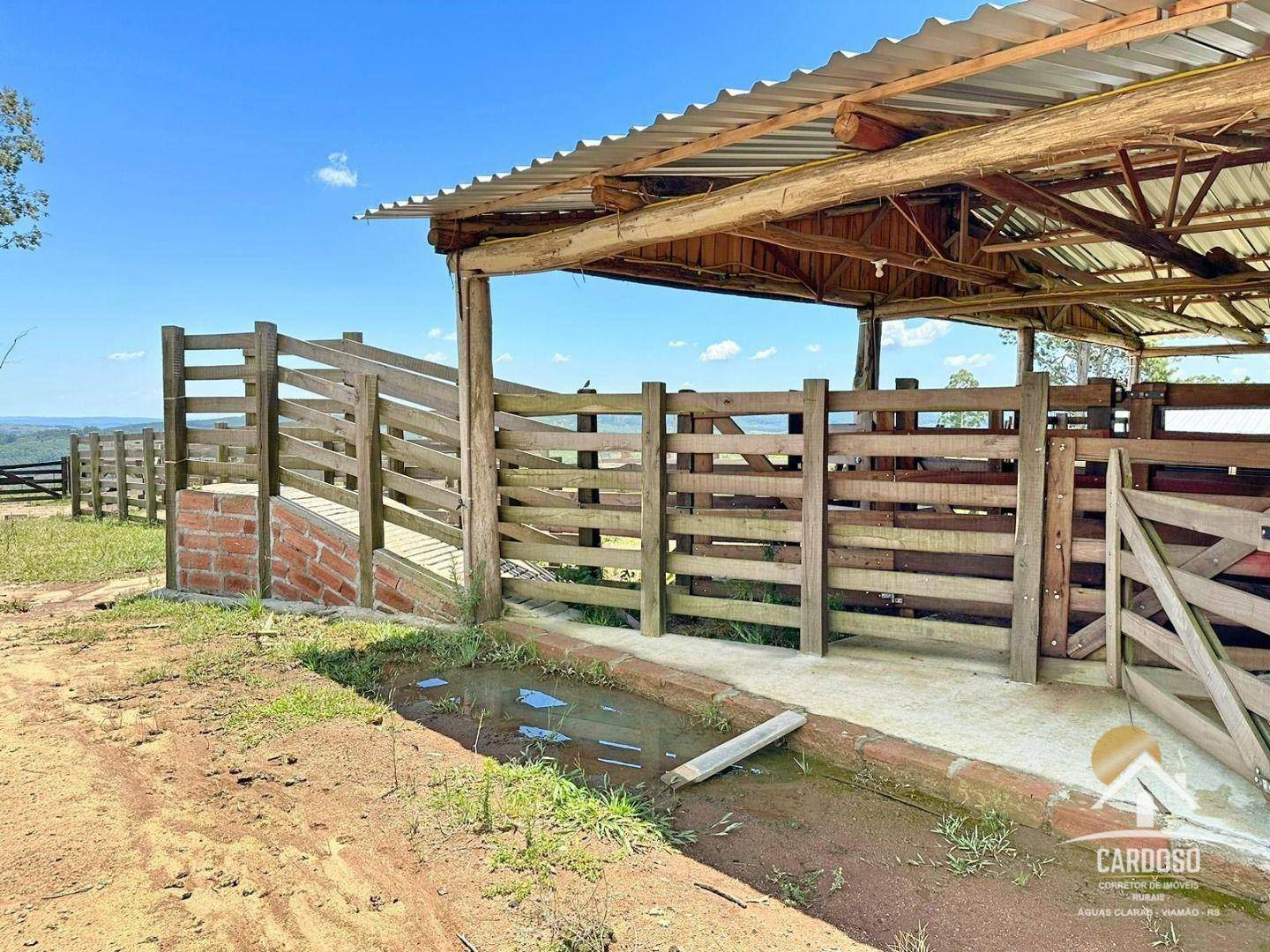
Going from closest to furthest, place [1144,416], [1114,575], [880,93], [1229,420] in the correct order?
[880,93], [1114,575], [1144,416], [1229,420]

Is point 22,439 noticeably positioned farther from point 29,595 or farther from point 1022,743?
point 1022,743

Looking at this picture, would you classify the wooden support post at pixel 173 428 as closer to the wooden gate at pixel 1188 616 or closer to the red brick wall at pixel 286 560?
the red brick wall at pixel 286 560

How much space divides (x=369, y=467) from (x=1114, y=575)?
4971mm

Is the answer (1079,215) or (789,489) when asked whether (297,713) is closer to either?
(789,489)

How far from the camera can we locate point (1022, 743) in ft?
10.2

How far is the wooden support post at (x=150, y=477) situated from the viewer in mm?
11664

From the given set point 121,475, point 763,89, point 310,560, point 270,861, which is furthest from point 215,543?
point 121,475

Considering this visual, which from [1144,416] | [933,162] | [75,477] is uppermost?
[933,162]

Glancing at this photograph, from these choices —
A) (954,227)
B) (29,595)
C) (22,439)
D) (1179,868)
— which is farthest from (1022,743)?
(22,439)

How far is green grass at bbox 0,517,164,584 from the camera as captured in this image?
26.8 ft

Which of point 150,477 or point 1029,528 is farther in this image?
point 150,477

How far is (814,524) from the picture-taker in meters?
4.41

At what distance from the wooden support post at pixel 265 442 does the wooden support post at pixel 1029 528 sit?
5789 millimetres

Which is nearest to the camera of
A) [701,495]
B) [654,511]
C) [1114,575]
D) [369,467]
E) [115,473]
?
[1114,575]
